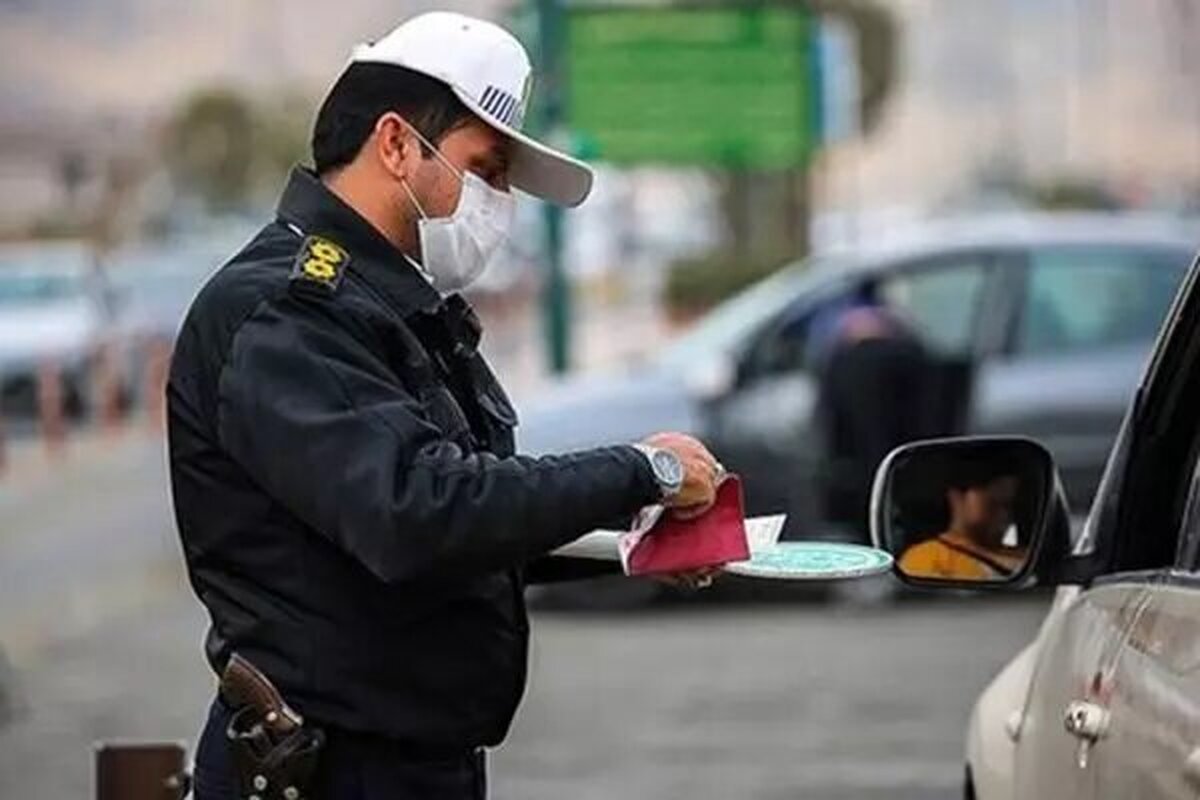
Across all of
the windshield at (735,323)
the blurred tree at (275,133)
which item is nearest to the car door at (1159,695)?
the windshield at (735,323)

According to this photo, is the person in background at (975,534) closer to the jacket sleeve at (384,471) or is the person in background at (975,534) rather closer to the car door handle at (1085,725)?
the car door handle at (1085,725)

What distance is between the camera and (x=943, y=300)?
42.1 feet

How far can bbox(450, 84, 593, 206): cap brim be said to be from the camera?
3.41 m

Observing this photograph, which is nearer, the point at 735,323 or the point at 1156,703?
the point at 1156,703

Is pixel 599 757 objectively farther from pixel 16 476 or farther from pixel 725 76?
pixel 16 476

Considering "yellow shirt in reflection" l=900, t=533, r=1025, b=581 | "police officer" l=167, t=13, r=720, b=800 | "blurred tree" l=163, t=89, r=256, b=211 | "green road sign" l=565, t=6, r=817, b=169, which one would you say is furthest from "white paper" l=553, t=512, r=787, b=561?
"blurred tree" l=163, t=89, r=256, b=211

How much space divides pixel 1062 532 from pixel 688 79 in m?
13.7

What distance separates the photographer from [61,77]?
153 ft

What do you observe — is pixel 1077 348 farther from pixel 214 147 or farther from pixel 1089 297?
pixel 214 147

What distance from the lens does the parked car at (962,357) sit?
12.4 m

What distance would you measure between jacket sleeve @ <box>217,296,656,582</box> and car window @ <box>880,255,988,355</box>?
963 cm

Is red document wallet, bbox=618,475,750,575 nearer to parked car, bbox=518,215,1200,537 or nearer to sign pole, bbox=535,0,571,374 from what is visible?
parked car, bbox=518,215,1200,537

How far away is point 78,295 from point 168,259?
3.03 meters

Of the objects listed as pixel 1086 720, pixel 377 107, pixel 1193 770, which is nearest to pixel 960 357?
pixel 1086 720
